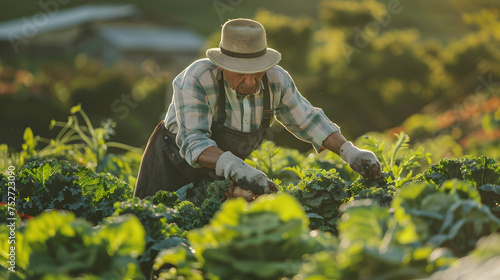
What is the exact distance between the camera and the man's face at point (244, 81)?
3.09 meters

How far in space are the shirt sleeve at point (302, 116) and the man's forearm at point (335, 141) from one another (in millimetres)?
25

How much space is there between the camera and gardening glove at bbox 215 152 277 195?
281cm

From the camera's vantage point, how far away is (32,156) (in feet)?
15.4

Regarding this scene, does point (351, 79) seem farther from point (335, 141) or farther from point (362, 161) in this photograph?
point (362, 161)

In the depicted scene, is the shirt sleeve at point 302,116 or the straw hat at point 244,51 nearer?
the straw hat at point 244,51

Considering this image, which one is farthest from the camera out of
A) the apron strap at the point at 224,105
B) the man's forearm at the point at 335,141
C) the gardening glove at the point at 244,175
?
the man's forearm at the point at 335,141

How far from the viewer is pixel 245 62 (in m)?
3.04

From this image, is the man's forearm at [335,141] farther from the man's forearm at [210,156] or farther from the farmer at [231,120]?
the man's forearm at [210,156]

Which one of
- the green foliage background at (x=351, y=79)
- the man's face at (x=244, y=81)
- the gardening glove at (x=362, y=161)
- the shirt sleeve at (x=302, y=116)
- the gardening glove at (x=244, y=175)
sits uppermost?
the green foliage background at (x=351, y=79)

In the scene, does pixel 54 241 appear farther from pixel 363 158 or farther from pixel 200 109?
pixel 363 158

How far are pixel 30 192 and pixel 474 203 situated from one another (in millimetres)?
2144

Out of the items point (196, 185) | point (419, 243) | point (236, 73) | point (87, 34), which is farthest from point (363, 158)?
point (87, 34)

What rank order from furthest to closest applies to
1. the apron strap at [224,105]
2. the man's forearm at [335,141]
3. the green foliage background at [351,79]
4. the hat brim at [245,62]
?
the green foliage background at [351,79] → the man's forearm at [335,141] → the apron strap at [224,105] → the hat brim at [245,62]

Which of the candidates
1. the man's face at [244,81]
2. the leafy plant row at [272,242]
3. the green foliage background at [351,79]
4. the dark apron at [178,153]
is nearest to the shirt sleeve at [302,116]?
the dark apron at [178,153]
